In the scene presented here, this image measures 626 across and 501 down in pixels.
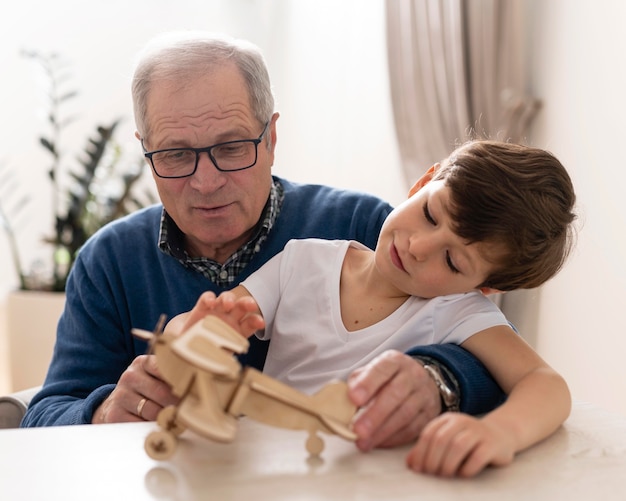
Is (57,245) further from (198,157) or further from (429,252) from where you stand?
(429,252)

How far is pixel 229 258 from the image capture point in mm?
1804

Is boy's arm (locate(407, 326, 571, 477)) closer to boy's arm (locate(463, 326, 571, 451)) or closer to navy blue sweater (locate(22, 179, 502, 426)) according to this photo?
boy's arm (locate(463, 326, 571, 451))

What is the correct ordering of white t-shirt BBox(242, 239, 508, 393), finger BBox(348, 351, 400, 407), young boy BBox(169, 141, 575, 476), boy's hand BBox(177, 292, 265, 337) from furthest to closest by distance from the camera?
white t-shirt BBox(242, 239, 508, 393)
young boy BBox(169, 141, 575, 476)
boy's hand BBox(177, 292, 265, 337)
finger BBox(348, 351, 400, 407)

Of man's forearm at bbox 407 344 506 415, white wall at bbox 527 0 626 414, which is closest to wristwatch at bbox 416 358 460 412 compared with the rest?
man's forearm at bbox 407 344 506 415

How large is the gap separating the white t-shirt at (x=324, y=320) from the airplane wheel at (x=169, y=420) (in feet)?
1.46

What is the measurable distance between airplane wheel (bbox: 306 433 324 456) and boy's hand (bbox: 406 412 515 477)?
0.10m

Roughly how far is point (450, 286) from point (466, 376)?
169 millimetres

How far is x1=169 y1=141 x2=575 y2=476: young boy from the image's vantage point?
3.78 ft

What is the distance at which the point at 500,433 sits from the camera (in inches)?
36.3

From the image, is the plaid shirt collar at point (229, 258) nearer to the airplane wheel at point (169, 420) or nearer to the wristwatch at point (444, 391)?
the wristwatch at point (444, 391)

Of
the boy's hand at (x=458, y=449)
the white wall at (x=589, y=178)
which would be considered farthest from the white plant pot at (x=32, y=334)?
the boy's hand at (x=458, y=449)

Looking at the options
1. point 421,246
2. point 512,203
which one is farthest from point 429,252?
point 512,203

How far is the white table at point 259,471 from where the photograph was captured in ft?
2.63

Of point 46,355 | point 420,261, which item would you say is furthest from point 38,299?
point 420,261
